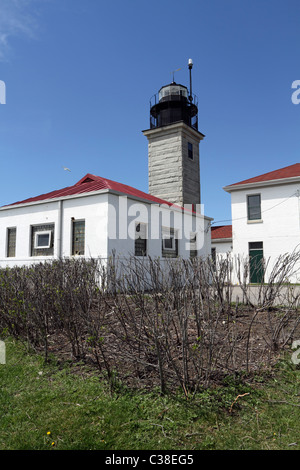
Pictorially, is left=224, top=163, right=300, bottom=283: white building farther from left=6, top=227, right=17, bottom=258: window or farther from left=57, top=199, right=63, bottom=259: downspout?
left=6, top=227, right=17, bottom=258: window

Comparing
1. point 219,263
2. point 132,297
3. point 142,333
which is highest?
point 219,263

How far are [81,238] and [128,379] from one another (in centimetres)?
1041

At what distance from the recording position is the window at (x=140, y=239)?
47.4 ft

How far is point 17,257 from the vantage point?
51.9 feet

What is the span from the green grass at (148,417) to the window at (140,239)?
33.9 ft

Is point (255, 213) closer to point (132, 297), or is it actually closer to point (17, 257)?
point (17, 257)

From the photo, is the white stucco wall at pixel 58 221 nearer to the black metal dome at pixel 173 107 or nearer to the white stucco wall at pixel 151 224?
the white stucco wall at pixel 151 224

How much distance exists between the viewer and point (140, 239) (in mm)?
14703

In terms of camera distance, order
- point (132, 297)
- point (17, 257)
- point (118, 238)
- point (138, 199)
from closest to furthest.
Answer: point (132, 297) < point (118, 238) < point (138, 199) < point (17, 257)

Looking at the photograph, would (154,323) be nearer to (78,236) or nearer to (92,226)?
(92,226)

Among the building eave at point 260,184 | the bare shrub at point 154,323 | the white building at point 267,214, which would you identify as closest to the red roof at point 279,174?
the white building at point 267,214

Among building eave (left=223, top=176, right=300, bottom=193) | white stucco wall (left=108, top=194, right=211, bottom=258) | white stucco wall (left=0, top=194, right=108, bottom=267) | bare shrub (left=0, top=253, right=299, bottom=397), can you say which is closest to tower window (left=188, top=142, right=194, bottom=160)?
building eave (left=223, top=176, right=300, bottom=193)
